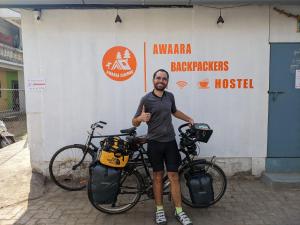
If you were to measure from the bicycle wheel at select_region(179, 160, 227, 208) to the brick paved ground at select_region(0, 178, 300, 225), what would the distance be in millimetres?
138

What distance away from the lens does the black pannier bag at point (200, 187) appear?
172 inches

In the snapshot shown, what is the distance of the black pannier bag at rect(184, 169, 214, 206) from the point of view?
4371 millimetres

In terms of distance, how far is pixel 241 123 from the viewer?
5.67 meters

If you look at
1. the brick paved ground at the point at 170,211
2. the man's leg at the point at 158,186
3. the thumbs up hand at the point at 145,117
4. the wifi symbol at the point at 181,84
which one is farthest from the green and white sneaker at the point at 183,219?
the wifi symbol at the point at 181,84

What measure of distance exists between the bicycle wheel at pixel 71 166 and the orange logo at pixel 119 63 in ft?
4.85

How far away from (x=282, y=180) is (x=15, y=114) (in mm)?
15049

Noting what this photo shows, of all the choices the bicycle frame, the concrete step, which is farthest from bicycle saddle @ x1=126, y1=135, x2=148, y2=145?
the concrete step

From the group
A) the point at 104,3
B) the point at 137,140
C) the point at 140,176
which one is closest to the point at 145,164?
the point at 140,176

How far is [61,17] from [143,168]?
3.04 m

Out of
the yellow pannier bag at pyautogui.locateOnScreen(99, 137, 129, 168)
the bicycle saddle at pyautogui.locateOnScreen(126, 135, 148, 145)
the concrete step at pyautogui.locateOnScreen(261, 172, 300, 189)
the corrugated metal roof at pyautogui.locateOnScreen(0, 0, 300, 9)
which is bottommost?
the concrete step at pyautogui.locateOnScreen(261, 172, 300, 189)

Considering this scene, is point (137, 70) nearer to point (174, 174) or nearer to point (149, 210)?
point (174, 174)

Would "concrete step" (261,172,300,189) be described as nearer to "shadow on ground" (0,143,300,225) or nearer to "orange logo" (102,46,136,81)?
"shadow on ground" (0,143,300,225)

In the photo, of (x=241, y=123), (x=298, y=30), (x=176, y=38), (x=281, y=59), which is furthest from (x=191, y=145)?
(x=298, y=30)

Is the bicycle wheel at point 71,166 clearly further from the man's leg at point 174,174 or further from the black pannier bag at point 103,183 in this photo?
the man's leg at point 174,174
